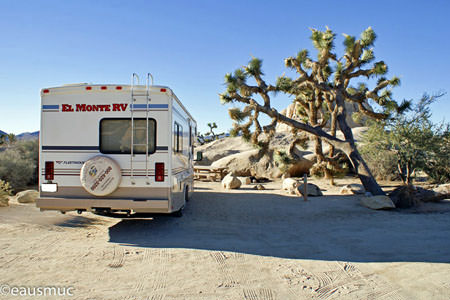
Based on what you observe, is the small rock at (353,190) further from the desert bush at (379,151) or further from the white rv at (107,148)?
the white rv at (107,148)

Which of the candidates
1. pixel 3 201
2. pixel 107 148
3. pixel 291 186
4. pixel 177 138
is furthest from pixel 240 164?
pixel 107 148

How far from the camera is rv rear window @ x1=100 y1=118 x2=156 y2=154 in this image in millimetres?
6266

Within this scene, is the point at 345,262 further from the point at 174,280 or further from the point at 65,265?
the point at 65,265

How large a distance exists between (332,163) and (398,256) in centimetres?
941

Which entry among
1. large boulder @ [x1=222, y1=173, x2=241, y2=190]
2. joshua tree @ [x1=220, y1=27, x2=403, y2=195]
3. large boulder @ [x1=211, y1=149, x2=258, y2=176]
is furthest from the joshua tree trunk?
large boulder @ [x1=211, y1=149, x2=258, y2=176]

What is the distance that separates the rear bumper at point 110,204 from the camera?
608cm

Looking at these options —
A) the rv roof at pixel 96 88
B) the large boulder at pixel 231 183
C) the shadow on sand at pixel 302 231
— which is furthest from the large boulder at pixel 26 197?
the large boulder at pixel 231 183

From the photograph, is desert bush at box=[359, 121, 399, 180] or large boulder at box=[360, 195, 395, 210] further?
desert bush at box=[359, 121, 399, 180]

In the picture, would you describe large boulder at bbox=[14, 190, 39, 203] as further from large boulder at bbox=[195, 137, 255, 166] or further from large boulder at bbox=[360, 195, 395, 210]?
large boulder at bbox=[195, 137, 255, 166]

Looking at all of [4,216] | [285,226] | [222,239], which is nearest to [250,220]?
[285,226]

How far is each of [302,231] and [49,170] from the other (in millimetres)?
5250

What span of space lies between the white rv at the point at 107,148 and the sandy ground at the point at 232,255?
0.75 meters

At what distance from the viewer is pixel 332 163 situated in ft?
46.7

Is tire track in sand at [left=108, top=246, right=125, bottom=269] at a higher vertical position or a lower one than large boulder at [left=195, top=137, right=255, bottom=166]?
lower
